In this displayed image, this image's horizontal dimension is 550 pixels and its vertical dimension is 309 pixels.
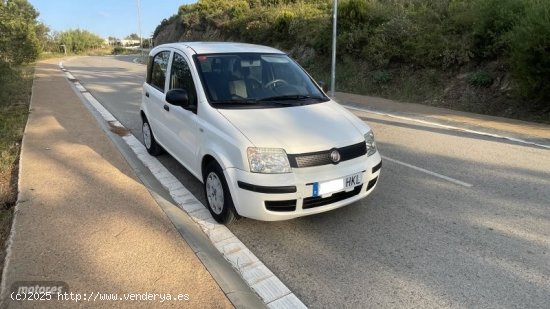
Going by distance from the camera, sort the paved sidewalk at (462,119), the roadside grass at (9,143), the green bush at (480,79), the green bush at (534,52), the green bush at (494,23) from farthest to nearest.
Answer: the green bush at (480,79) < the green bush at (494,23) < the green bush at (534,52) < the paved sidewalk at (462,119) < the roadside grass at (9,143)

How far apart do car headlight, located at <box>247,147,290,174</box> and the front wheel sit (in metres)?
0.44

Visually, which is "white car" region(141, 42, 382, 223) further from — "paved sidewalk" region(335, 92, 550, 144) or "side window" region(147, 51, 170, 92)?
"paved sidewalk" region(335, 92, 550, 144)

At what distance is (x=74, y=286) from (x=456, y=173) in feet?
16.2

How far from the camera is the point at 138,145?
280 inches

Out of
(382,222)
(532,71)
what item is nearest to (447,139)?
(532,71)

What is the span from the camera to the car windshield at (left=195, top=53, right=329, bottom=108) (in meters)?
4.37

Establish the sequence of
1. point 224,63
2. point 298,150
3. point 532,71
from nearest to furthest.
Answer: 1. point 298,150
2. point 224,63
3. point 532,71

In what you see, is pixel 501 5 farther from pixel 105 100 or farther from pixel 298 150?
pixel 105 100

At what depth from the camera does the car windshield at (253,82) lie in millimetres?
4371

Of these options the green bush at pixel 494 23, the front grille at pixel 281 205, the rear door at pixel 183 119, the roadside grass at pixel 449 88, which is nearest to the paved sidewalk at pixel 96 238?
the rear door at pixel 183 119

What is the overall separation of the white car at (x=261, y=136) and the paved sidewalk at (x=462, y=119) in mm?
5283

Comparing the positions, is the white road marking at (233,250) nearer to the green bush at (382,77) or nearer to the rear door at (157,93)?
the rear door at (157,93)

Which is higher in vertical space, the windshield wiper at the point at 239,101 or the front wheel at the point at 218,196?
the windshield wiper at the point at 239,101

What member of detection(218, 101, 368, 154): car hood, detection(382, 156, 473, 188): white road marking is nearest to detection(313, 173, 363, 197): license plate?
detection(218, 101, 368, 154): car hood
